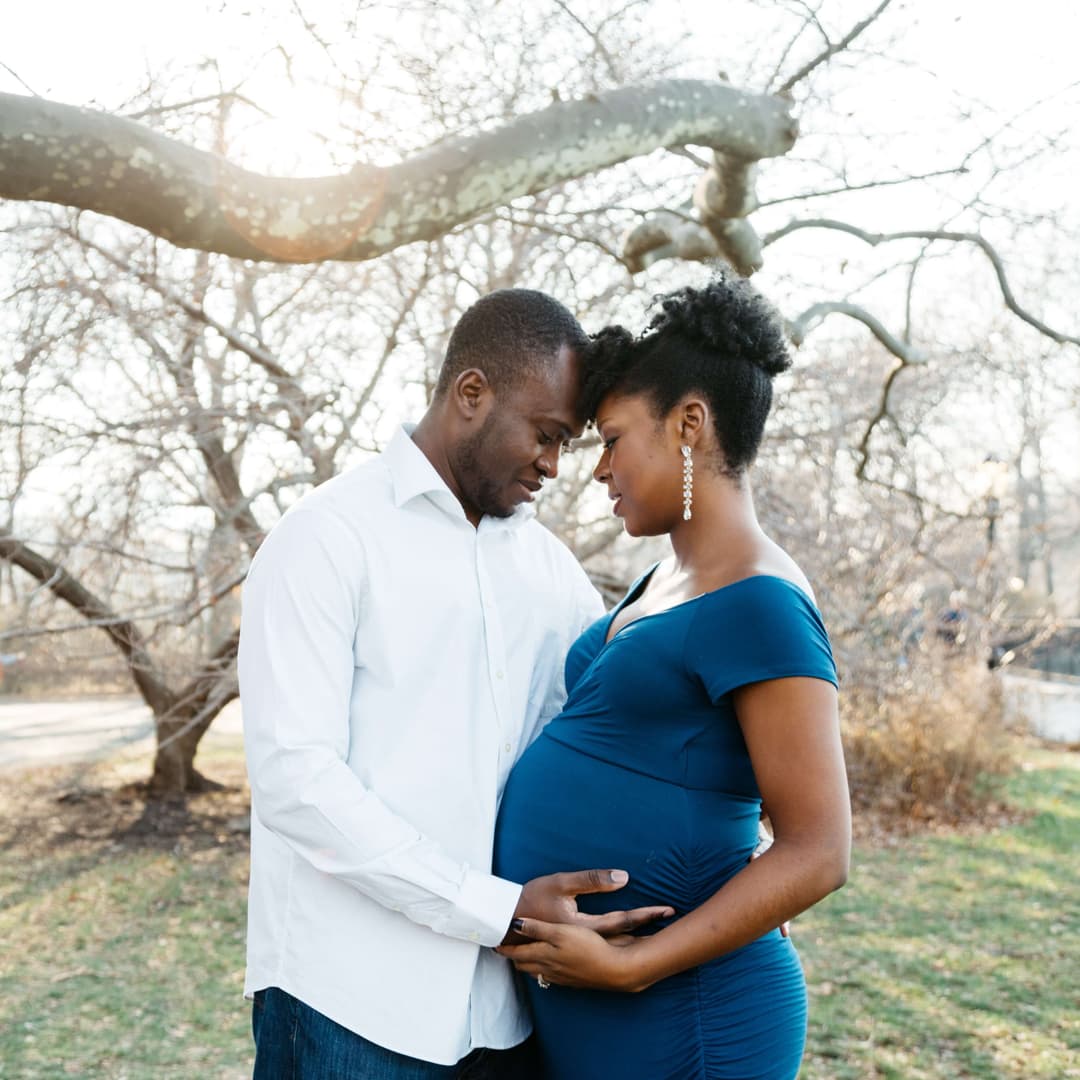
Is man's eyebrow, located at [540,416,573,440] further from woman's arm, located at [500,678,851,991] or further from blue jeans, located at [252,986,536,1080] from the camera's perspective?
blue jeans, located at [252,986,536,1080]

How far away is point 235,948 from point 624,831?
15.8 ft

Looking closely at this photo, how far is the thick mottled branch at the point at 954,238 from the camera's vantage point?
5188mm

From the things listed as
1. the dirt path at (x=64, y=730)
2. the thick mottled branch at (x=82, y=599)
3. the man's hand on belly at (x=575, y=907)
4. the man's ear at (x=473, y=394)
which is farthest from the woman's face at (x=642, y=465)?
the dirt path at (x=64, y=730)

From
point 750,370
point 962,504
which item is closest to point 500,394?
point 750,370

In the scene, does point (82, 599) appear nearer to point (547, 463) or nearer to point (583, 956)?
point (547, 463)

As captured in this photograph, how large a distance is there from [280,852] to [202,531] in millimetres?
4851

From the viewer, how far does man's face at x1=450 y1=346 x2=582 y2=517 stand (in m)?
2.30

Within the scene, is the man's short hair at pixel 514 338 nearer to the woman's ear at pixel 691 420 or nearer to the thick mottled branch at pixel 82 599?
the woman's ear at pixel 691 420

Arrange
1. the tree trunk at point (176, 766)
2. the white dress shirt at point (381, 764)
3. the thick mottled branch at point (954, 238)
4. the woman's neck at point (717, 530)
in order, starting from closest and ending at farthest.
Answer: the white dress shirt at point (381, 764)
the woman's neck at point (717, 530)
the thick mottled branch at point (954, 238)
the tree trunk at point (176, 766)

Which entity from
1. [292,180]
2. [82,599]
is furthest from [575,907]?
[82,599]

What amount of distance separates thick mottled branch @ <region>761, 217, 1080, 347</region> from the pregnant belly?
3765 millimetres

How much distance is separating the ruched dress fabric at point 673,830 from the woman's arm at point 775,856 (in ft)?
0.33

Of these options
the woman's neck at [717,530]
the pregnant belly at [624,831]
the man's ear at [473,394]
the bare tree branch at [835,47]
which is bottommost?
the pregnant belly at [624,831]

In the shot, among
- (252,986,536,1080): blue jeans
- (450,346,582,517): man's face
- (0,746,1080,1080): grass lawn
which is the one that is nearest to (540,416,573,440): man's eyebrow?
(450,346,582,517): man's face
